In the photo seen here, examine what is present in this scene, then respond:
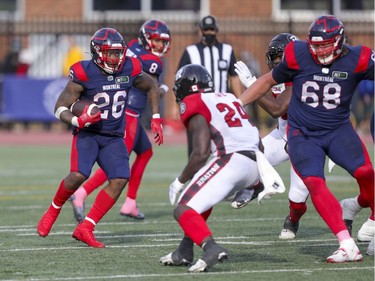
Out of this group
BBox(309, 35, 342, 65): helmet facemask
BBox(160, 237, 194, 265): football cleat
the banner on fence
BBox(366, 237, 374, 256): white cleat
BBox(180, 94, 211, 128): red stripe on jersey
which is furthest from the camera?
the banner on fence

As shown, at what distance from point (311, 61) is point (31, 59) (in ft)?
53.2

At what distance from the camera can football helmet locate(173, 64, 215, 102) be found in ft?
22.3

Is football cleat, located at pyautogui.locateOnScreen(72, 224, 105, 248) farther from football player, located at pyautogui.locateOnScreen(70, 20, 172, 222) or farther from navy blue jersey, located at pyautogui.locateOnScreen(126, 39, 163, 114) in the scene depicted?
navy blue jersey, located at pyautogui.locateOnScreen(126, 39, 163, 114)

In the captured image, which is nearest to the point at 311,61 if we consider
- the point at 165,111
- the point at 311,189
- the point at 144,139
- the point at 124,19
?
the point at 311,189

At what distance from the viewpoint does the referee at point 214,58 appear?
1124 cm

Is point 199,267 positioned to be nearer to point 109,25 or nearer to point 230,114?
point 230,114

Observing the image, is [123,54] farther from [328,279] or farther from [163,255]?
[328,279]

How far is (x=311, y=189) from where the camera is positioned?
7027mm

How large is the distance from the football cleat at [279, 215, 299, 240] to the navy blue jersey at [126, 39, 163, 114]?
7.63 feet

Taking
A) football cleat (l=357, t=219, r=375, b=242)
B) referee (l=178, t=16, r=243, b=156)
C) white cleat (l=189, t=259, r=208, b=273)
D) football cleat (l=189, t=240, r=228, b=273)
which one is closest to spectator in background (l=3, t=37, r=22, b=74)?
referee (l=178, t=16, r=243, b=156)

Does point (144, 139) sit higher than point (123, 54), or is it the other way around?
point (123, 54)

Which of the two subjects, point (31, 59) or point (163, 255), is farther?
point (31, 59)

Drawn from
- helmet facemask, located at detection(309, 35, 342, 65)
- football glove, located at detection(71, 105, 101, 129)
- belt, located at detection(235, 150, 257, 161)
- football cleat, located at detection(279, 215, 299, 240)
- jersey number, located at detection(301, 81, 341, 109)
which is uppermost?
helmet facemask, located at detection(309, 35, 342, 65)

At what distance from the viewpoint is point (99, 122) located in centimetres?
809
